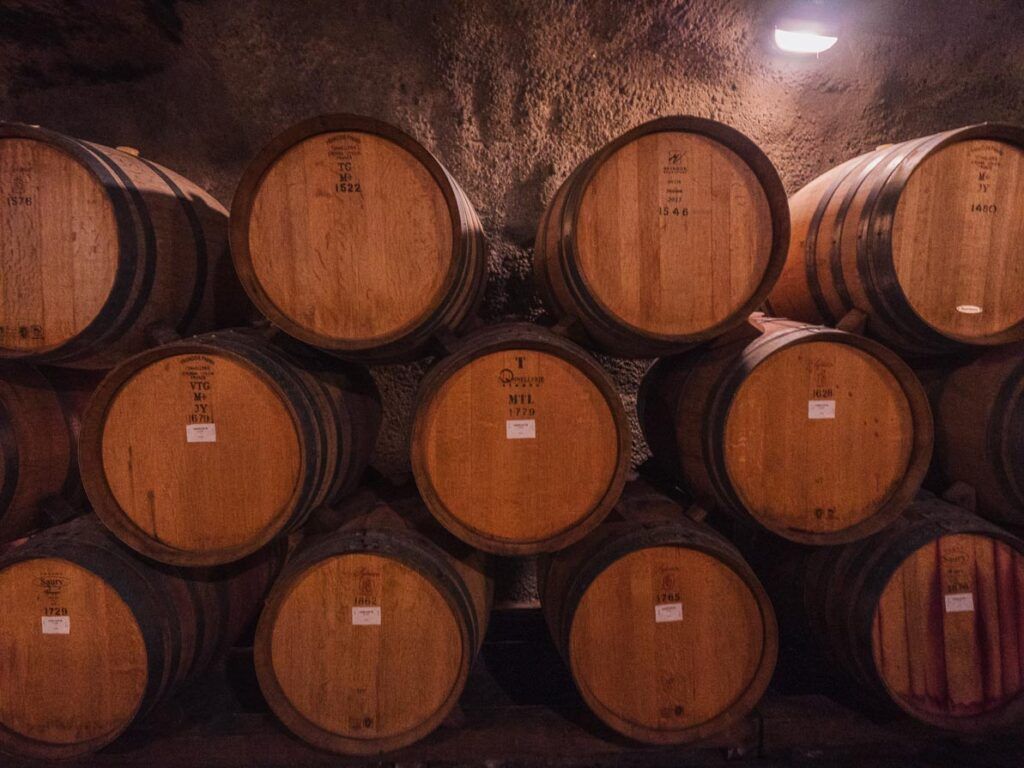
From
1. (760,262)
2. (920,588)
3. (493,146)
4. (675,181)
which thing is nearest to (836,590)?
(920,588)

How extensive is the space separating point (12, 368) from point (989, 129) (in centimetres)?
355

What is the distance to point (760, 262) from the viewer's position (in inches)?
70.9

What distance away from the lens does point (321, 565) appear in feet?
5.72

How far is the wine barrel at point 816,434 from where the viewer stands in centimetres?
176

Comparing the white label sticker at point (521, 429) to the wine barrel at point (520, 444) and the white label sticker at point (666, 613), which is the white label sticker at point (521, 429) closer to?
the wine barrel at point (520, 444)

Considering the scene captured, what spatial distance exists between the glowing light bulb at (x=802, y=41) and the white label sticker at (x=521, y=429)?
2.56 meters

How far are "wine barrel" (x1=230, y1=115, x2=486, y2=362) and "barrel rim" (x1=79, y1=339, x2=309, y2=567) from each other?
0.70ft

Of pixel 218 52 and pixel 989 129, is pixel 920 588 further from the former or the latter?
pixel 218 52

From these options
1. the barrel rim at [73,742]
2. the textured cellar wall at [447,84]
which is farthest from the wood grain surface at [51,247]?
the textured cellar wall at [447,84]

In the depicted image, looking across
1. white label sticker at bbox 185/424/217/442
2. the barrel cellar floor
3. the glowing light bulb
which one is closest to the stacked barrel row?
white label sticker at bbox 185/424/217/442

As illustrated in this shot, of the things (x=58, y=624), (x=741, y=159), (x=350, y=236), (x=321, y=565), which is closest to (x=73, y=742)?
(x=58, y=624)

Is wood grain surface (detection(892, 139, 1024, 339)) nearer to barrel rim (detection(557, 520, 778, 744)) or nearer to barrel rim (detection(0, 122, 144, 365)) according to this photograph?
barrel rim (detection(557, 520, 778, 744))

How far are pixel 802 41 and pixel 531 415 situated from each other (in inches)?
102

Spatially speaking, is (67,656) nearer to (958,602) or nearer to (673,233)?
(673,233)
